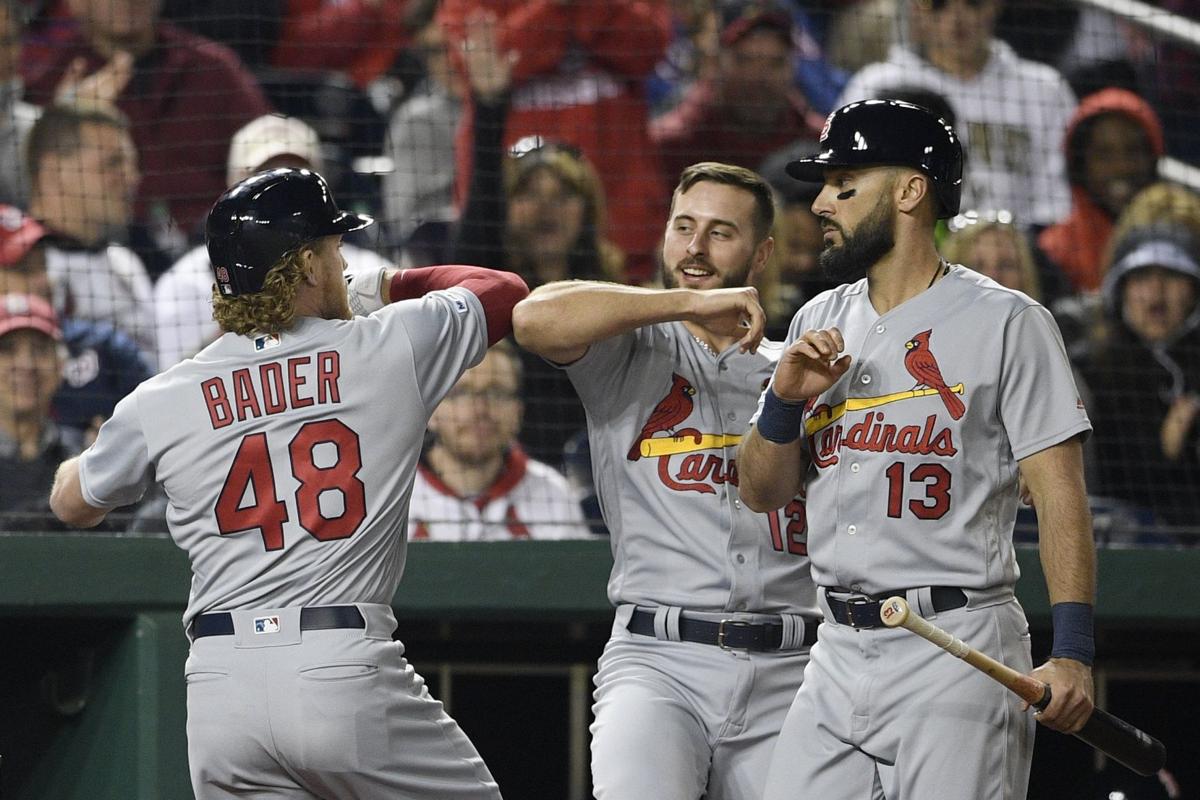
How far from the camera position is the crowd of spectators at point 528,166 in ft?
15.5

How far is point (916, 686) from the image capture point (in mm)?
2512

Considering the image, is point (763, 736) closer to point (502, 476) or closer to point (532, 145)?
point (502, 476)

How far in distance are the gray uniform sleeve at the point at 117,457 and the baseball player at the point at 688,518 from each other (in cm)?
70

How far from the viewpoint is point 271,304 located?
2.73 m

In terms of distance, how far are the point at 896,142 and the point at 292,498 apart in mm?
1193

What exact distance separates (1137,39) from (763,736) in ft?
16.0

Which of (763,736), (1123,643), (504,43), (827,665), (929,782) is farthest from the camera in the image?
(504,43)

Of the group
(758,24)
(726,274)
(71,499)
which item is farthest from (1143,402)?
(71,499)

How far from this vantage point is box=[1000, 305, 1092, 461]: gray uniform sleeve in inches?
99.2

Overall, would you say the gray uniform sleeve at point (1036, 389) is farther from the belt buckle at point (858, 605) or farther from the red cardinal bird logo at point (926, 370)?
the belt buckle at point (858, 605)

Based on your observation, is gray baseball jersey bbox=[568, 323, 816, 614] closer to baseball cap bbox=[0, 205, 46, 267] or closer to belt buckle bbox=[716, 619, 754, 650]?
belt buckle bbox=[716, 619, 754, 650]

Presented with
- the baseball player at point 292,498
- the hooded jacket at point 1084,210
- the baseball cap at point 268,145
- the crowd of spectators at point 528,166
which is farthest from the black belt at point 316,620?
the hooded jacket at point 1084,210

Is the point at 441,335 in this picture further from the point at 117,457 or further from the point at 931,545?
the point at 931,545

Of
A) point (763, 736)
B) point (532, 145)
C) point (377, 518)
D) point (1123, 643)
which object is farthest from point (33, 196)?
point (1123, 643)
